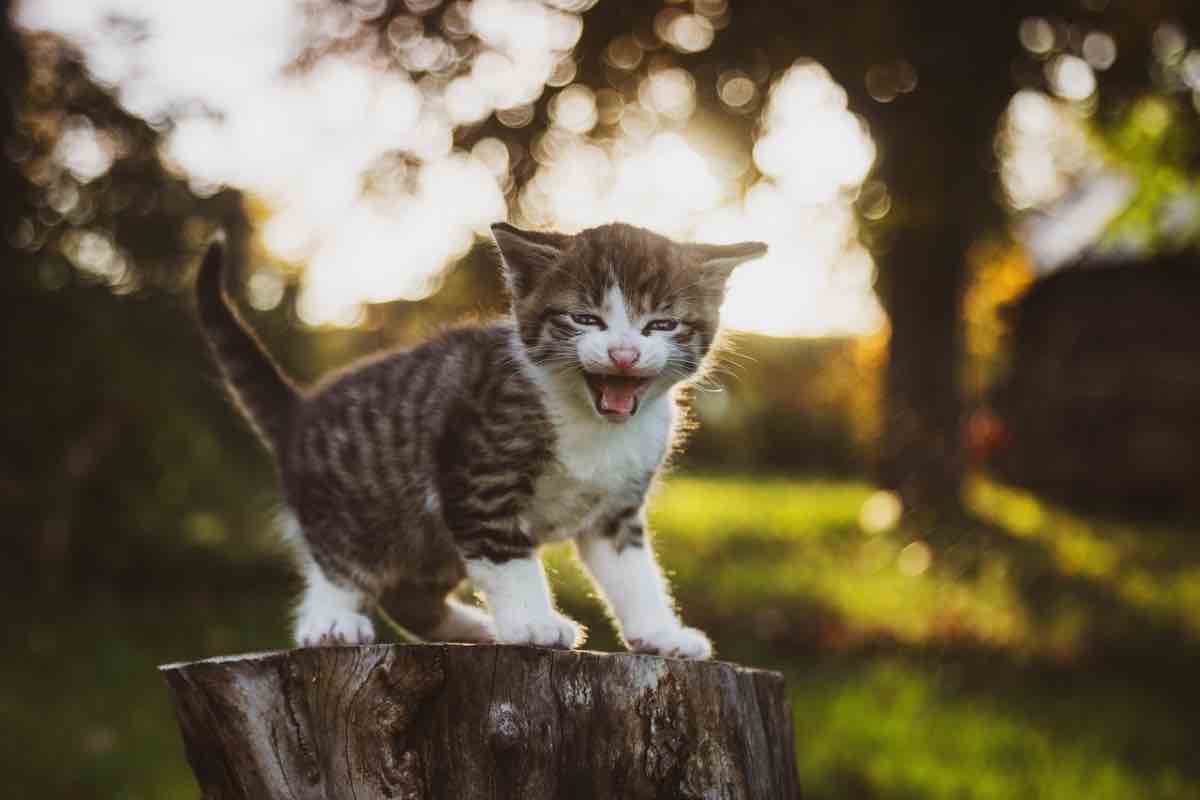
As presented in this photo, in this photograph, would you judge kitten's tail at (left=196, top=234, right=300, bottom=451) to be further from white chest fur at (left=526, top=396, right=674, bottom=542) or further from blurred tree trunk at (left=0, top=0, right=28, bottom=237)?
blurred tree trunk at (left=0, top=0, right=28, bottom=237)

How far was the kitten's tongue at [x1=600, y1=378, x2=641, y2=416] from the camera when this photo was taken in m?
2.69

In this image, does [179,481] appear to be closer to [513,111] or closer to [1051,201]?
[513,111]

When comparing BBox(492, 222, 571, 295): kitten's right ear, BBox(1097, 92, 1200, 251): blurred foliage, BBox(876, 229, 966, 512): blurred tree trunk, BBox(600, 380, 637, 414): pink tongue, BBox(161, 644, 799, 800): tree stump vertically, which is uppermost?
BBox(1097, 92, 1200, 251): blurred foliage

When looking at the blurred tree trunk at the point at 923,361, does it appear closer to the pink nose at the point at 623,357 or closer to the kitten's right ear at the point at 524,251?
the kitten's right ear at the point at 524,251

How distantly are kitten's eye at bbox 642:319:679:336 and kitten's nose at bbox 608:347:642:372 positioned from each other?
0.17m

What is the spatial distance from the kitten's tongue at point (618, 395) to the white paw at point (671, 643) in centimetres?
68

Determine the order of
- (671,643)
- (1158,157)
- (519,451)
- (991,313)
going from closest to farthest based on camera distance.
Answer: (519,451) → (671,643) → (1158,157) → (991,313)

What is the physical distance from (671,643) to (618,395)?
73 centimetres

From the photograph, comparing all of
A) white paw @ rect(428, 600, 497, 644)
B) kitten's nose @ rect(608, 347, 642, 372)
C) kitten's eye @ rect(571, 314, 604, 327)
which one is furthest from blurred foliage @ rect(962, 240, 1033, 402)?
kitten's nose @ rect(608, 347, 642, 372)

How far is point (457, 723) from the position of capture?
228 cm

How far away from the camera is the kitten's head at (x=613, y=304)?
2.72 meters

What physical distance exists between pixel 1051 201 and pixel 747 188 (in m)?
4.54

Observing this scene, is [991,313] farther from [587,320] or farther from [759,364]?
[587,320]

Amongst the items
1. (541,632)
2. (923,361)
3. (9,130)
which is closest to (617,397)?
(541,632)
